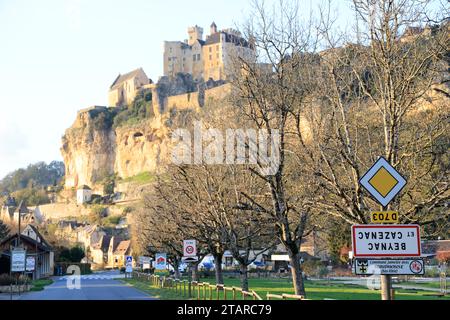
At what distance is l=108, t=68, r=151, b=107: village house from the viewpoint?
18288cm

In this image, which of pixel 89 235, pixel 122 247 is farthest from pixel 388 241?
pixel 89 235

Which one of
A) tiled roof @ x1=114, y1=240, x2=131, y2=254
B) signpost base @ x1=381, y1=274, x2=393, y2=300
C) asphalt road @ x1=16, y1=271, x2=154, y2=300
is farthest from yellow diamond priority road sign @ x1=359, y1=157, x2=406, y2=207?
tiled roof @ x1=114, y1=240, x2=131, y2=254

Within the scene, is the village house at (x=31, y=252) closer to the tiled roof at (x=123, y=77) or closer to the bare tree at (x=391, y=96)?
the bare tree at (x=391, y=96)

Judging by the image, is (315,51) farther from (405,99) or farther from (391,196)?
(391,196)

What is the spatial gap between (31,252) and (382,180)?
64050mm

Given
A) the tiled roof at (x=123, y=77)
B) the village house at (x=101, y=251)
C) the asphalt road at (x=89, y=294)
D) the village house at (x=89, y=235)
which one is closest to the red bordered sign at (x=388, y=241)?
the asphalt road at (x=89, y=294)

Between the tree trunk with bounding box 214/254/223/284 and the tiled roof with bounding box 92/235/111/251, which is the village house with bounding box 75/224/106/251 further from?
the tree trunk with bounding box 214/254/223/284

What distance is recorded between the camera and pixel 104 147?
623 feet

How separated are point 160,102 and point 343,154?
149 m

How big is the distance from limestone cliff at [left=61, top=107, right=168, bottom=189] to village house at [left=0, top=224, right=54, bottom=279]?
282 ft

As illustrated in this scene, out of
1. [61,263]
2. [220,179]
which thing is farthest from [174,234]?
[61,263]

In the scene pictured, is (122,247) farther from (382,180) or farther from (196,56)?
(382,180)

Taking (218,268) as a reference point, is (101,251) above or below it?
above

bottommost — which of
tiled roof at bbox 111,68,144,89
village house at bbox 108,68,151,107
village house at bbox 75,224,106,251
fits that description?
village house at bbox 75,224,106,251
